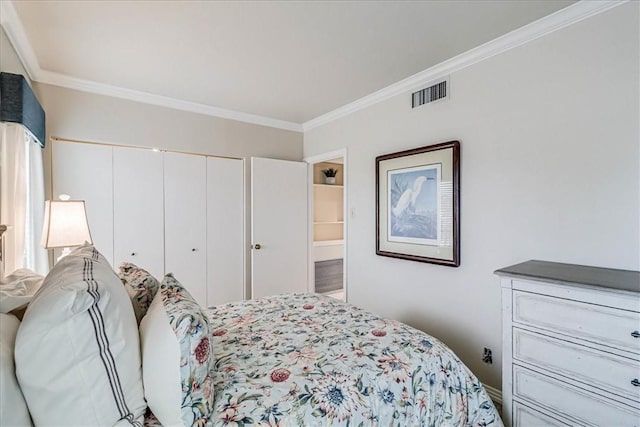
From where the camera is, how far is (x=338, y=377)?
1.29m

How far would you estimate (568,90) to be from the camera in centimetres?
190

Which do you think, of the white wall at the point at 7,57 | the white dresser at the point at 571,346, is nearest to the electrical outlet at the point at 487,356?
the white dresser at the point at 571,346

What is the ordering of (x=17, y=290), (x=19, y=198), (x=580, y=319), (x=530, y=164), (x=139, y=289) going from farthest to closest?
Result: (x=530, y=164), (x=19, y=198), (x=139, y=289), (x=580, y=319), (x=17, y=290)

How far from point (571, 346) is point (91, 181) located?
12.2ft

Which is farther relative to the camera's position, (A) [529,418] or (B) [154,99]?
(B) [154,99]

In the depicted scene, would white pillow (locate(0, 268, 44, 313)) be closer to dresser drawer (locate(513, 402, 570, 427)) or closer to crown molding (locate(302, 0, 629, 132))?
dresser drawer (locate(513, 402, 570, 427))

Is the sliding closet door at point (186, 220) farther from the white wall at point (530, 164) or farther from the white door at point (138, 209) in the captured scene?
the white wall at point (530, 164)

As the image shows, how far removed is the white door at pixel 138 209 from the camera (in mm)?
3025

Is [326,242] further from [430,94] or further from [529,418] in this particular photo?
[529,418]

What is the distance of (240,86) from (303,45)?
0.98 metres

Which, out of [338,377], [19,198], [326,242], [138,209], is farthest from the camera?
[326,242]

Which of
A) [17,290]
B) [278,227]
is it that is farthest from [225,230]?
[17,290]

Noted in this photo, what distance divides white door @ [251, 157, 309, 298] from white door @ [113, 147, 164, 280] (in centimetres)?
101

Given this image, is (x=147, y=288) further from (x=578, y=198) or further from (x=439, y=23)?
(x=578, y=198)
